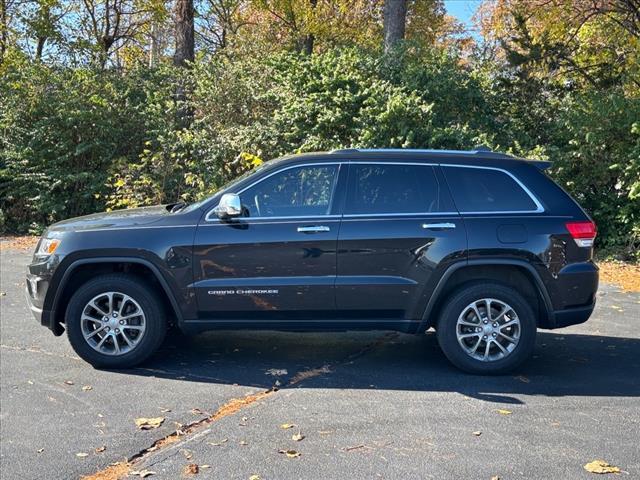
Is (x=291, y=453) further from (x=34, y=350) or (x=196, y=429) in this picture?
(x=34, y=350)

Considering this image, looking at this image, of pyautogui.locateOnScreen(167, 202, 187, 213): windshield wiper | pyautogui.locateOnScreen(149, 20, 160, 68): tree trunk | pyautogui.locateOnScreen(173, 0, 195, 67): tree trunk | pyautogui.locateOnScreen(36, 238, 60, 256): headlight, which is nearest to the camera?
pyautogui.locateOnScreen(36, 238, 60, 256): headlight

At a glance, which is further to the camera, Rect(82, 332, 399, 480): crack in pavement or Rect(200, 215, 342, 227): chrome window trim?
Rect(200, 215, 342, 227): chrome window trim

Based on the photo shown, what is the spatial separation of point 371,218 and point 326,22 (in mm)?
18992

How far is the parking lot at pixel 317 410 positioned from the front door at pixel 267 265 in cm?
60

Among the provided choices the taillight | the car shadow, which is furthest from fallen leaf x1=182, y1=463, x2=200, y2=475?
the taillight

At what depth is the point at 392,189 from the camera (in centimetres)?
568

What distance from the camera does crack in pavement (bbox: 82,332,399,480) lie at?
12.7 feet

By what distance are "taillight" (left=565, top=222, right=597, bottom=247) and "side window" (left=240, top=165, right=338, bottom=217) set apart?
79.3 inches

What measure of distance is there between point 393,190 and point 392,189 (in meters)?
0.01

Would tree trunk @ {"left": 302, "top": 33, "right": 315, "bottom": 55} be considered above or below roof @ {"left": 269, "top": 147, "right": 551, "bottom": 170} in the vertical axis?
above

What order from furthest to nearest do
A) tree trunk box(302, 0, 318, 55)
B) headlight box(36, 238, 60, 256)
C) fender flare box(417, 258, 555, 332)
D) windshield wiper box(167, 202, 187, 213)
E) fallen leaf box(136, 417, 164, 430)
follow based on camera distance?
tree trunk box(302, 0, 318, 55) < windshield wiper box(167, 202, 187, 213) < headlight box(36, 238, 60, 256) < fender flare box(417, 258, 555, 332) < fallen leaf box(136, 417, 164, 430)

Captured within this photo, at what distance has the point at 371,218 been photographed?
5559 mm

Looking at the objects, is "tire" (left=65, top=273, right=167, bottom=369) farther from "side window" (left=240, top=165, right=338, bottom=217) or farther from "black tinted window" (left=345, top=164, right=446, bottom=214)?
"black tinted window" (left=345, top=164, right=446, bottom=214)

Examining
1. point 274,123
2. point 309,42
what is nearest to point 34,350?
point 274,123
